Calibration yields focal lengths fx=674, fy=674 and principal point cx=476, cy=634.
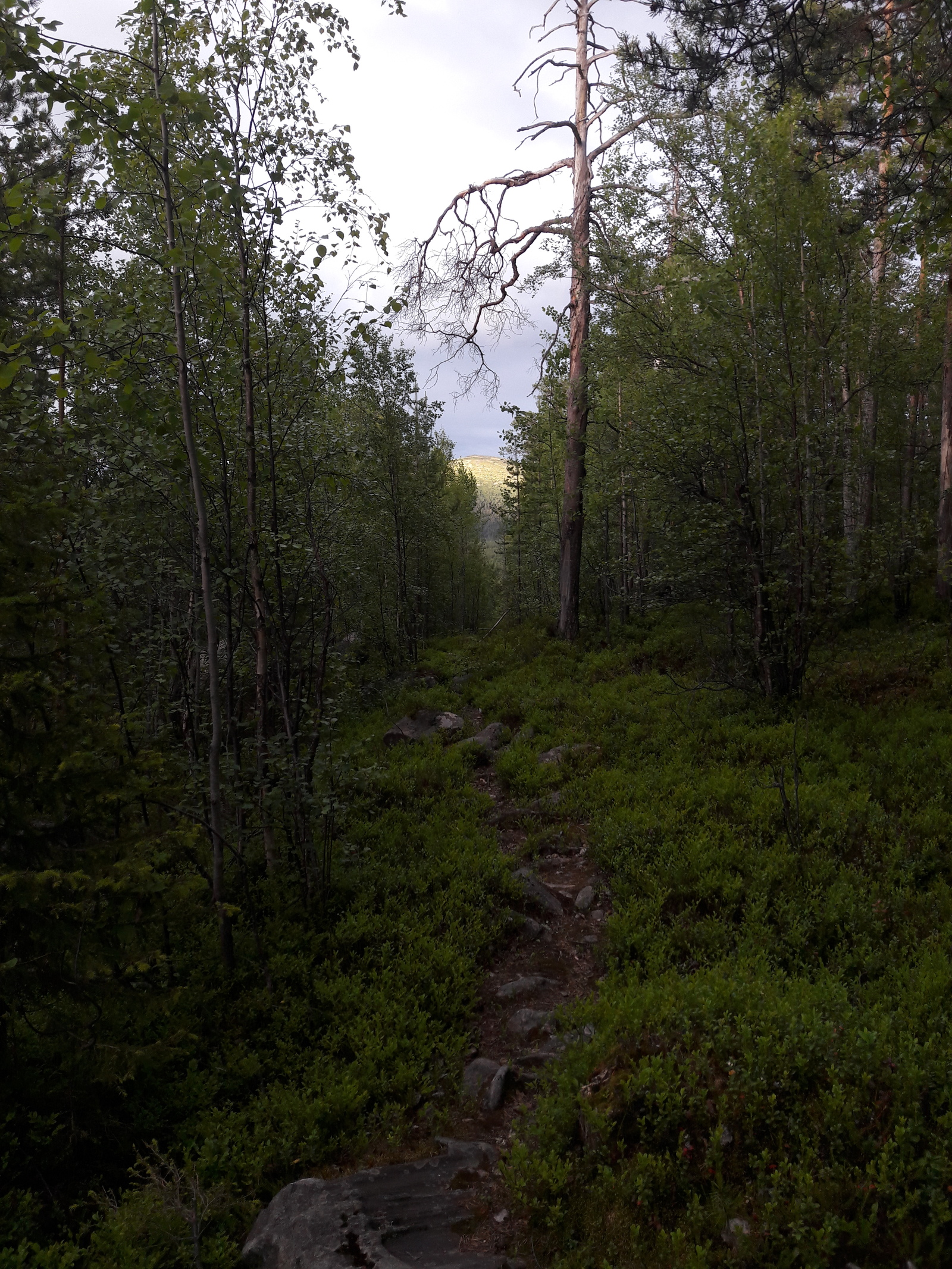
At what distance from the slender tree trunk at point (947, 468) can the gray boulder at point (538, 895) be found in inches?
421

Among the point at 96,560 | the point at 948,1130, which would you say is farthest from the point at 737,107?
the point at 948,1130

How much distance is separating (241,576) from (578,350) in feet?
39.0

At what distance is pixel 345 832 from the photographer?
29.4 feet

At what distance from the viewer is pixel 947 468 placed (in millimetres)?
14711

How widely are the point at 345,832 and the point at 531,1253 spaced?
557cm

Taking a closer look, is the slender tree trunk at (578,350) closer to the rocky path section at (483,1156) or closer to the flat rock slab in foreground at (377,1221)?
the rocky path section at (483,1156)

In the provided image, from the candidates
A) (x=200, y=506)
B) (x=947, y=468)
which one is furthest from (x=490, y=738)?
(x=947, y=468)

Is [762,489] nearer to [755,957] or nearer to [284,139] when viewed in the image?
[755,957]

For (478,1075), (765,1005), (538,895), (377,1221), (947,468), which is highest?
(947,468)

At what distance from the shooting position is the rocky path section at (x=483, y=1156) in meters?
3.97

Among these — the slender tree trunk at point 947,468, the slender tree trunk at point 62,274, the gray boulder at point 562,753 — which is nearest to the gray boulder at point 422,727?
the gray boulder at point 562,753

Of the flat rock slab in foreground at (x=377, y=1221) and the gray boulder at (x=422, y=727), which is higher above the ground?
the gray boulder at (x=422, y=727)

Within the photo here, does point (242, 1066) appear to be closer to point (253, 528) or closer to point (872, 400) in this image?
point (253, 528)

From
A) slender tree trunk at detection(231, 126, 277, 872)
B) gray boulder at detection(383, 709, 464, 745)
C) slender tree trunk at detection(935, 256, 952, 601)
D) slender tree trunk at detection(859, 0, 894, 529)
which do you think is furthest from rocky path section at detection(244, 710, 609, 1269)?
slender tree trunk at detection(935, 256, 952, 601)
